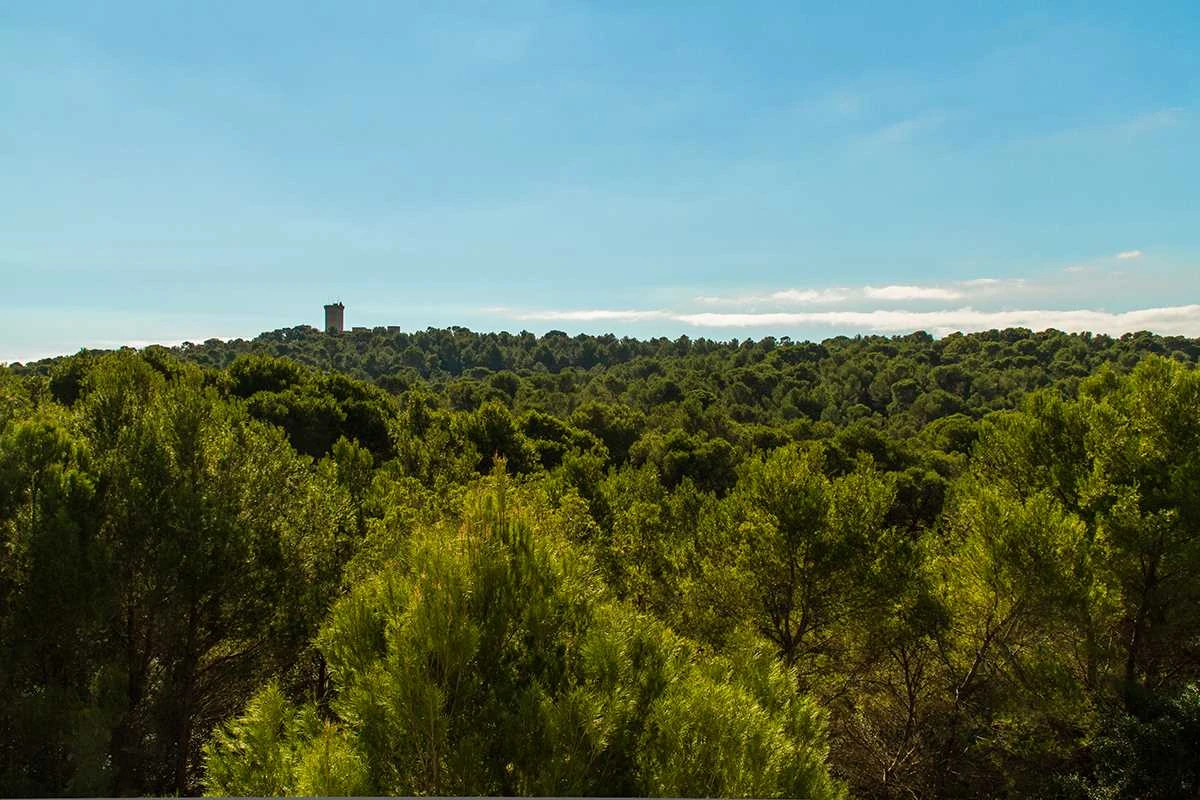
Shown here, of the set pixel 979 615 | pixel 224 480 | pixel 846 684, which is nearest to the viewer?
pixel 224 480

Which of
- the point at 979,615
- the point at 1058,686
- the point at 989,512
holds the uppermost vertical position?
the point at 989,512

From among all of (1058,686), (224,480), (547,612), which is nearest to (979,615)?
(1058,686)

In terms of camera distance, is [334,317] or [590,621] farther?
[334,317]

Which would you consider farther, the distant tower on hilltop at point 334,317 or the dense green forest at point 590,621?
the distant tower on hilltop at point 334,317

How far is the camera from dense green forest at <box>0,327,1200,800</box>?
660 centimetres

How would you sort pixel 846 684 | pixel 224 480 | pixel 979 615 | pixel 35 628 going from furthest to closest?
pixel 846 684 → pixel 979 615 → pixel 224 480 → pixel 35 628

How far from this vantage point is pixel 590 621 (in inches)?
299

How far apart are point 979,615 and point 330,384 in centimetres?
3661

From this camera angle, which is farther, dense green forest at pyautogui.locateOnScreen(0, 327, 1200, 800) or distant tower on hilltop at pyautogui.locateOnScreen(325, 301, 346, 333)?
distant tower on hilltop at pyautogui.locateOnScreen(325, 301, 346, 333)

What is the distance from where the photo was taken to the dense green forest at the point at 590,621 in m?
6.60

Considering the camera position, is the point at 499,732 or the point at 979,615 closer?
the point at 499,732

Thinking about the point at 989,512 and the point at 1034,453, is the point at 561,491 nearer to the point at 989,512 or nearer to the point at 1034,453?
the point at 989,512

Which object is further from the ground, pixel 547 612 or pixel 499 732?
pixel 547 612

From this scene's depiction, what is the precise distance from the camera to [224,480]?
475 inches
